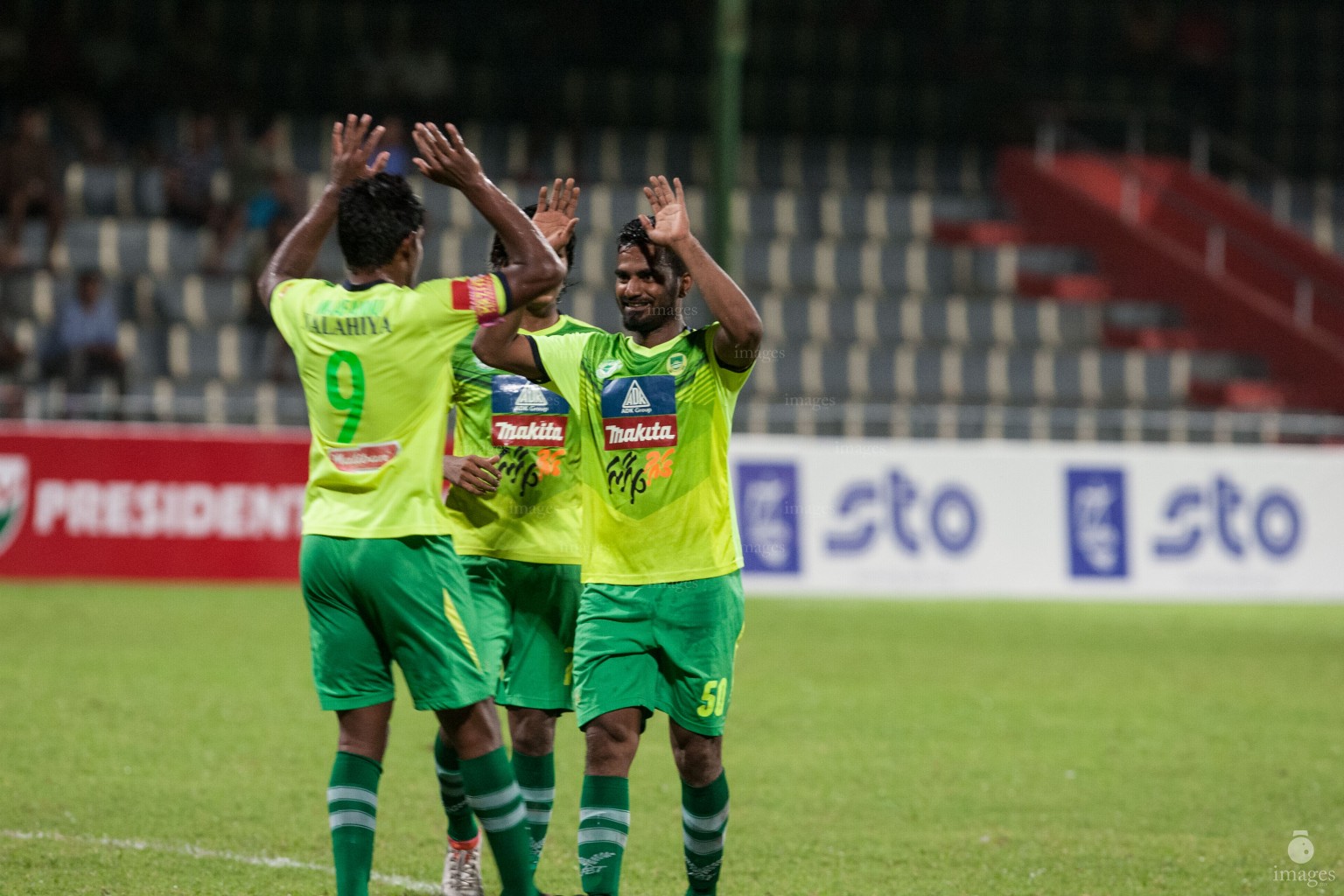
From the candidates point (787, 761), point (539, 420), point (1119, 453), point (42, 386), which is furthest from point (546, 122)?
point (539, 420)

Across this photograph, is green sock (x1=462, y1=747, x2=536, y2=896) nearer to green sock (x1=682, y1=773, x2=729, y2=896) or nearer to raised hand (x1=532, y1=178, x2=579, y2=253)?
green sock (x1=682, y1=773, x2=729, y2=896)

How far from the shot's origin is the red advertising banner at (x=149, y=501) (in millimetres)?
14992

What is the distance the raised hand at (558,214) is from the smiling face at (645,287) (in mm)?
406

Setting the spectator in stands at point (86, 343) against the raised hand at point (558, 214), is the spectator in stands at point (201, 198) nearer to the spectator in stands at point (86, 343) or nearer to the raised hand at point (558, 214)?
the spectator in stands at point (86, 343)

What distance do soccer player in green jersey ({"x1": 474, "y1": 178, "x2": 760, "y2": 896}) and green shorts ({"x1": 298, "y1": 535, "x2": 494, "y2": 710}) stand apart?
478mm

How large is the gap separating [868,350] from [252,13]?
973 centimetres

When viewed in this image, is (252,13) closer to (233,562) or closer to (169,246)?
(169,246)

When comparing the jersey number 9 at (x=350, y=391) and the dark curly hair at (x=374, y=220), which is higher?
the dark curly hair at (x=374, y=220)

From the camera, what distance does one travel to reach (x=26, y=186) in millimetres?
19203

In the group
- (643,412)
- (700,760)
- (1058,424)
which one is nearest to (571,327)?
(643,412)

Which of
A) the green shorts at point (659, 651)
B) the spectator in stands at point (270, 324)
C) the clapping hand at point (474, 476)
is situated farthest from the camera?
the spectator in stands at point (270, 324)

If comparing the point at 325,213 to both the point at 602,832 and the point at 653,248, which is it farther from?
the point at 602,832
